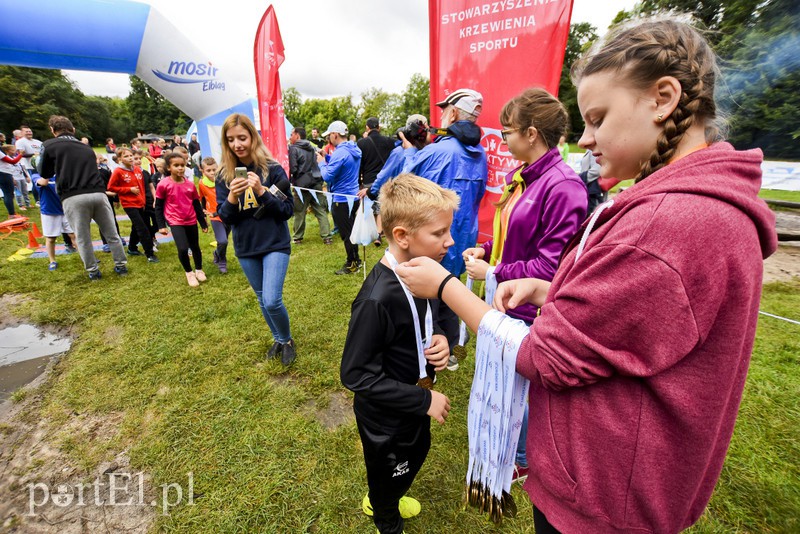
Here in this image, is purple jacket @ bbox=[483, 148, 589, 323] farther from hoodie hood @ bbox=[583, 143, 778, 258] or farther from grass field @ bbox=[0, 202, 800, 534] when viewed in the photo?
grass field @ bbox=[0, 202, 800, 534]

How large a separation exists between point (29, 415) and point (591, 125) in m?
4.57

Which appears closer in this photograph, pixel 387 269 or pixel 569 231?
pixel 387 269

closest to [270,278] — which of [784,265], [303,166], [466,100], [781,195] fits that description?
[466,100]

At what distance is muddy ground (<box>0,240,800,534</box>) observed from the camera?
216 cm

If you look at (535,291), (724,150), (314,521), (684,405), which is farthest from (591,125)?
(314,521)

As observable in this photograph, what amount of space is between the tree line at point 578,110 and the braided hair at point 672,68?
0.12 m

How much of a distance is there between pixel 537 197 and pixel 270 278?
2499 mm

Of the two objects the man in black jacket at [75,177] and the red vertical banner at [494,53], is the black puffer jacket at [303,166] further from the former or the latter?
the red vertical banner at [494,53]

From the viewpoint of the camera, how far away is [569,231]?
71.8 inches

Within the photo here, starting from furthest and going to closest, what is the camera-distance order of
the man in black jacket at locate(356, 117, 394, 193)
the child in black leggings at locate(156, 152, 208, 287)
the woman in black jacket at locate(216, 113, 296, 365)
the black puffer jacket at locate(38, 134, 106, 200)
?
the man in black jacket at locate(356, 117, 394, 193) → the child in black leggings at locate(156, 152, 208, 287) → the black puffer jacket at locate(38, 134, 106, 200) → the woman in black jacket at locate(216, 113, 296, 365)

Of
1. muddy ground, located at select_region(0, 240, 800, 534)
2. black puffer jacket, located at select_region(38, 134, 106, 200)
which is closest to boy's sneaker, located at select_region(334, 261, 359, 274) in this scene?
muddy ground, located at select_region(0, 240, 800, 534)

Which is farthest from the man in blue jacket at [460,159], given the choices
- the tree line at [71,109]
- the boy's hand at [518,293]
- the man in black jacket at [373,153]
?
the tree line at [71,109]

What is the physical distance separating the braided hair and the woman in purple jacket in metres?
0.96

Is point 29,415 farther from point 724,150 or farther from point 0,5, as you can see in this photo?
point 0,5
